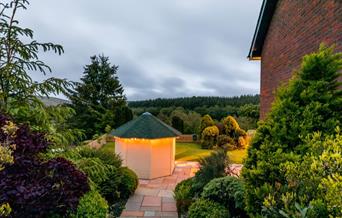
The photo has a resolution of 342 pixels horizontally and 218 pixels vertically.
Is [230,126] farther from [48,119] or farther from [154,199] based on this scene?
[48,119]

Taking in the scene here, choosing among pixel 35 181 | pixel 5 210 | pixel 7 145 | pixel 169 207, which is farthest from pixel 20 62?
pixel 169 207

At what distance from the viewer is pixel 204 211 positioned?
4.95 m

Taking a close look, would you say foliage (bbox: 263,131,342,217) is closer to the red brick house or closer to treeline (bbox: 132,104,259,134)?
the red brick house

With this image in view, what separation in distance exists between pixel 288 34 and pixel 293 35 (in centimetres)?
36

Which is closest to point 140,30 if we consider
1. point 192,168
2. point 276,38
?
point 276,38

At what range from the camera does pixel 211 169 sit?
20.7ft

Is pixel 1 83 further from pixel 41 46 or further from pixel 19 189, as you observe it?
pixel 19 189

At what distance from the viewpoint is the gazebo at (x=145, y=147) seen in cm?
984

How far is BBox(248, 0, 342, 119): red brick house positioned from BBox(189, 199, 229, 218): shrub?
7.77 ft

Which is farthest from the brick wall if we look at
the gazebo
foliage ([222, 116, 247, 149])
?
foliage ([222, 116, 247, 149])

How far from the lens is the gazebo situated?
9.84 m

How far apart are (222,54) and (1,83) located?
28.4 feet

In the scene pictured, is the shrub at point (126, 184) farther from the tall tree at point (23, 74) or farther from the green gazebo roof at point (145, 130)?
the tall tree at point (23, 74)

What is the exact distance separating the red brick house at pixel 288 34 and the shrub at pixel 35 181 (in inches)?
142
